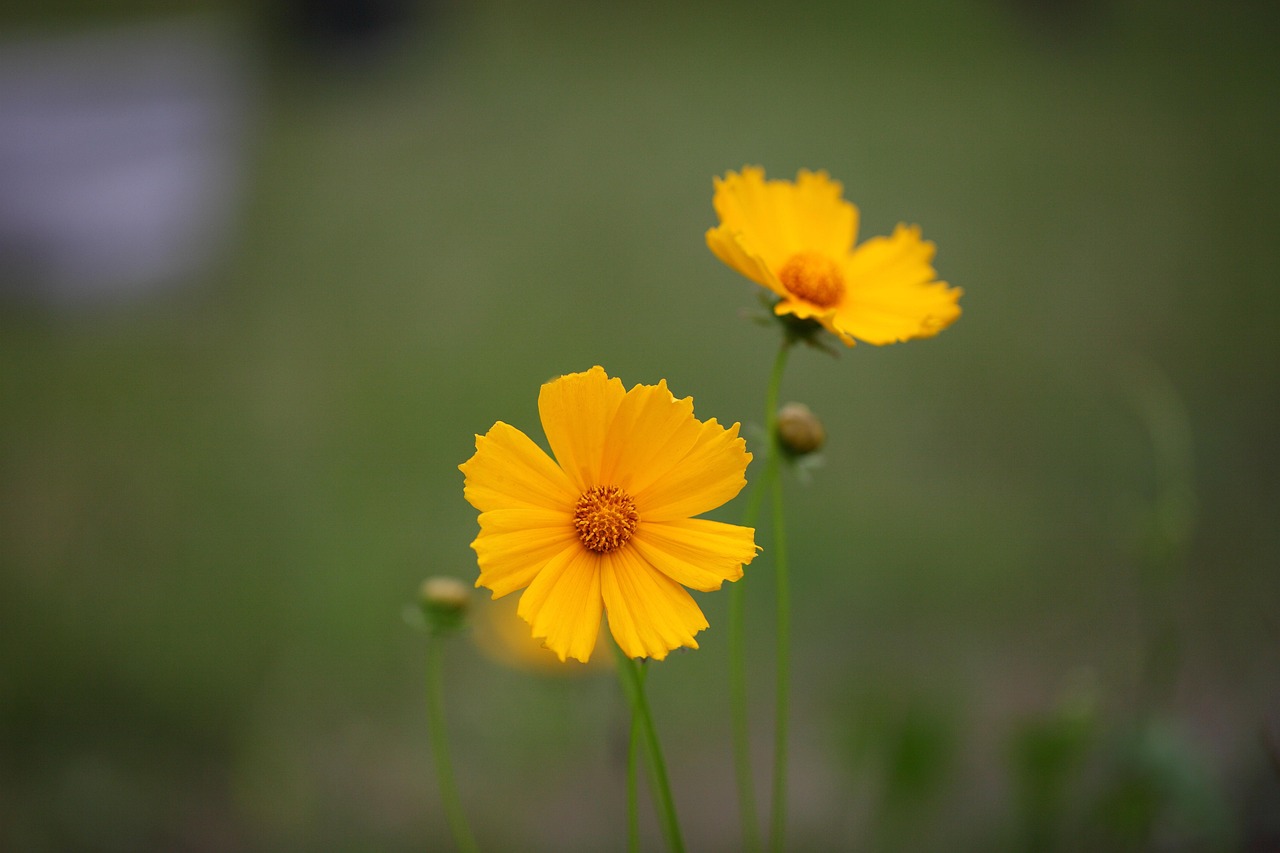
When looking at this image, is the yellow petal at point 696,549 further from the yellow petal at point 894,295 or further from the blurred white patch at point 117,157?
the blurred white patch at point 117,157

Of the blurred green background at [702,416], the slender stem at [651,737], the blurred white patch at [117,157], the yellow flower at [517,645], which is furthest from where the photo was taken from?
the blurred white patch at [117,157]

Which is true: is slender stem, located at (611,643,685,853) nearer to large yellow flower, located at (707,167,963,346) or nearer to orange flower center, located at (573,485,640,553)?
orange flower center, located at (573,485,640,553)

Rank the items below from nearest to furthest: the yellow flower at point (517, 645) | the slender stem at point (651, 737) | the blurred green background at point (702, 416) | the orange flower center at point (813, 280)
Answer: the slender stem at point (651, 737), the orange flower center at point (813, 280), the yellow flower at point (517, 645), the blurred green background at point (702, 416)

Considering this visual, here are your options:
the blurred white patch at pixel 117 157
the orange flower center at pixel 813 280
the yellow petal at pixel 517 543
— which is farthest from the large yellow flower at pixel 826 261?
the blurred white patch at pixel 117 157

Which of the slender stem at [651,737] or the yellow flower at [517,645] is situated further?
the yellow flower at [517,645]

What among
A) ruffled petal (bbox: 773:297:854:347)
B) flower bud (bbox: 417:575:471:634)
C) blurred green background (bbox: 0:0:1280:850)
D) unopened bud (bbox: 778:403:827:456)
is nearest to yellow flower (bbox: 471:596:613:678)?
blurred green background (bbox: 0:0:1280:850)

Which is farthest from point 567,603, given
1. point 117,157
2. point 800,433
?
point 117,157
